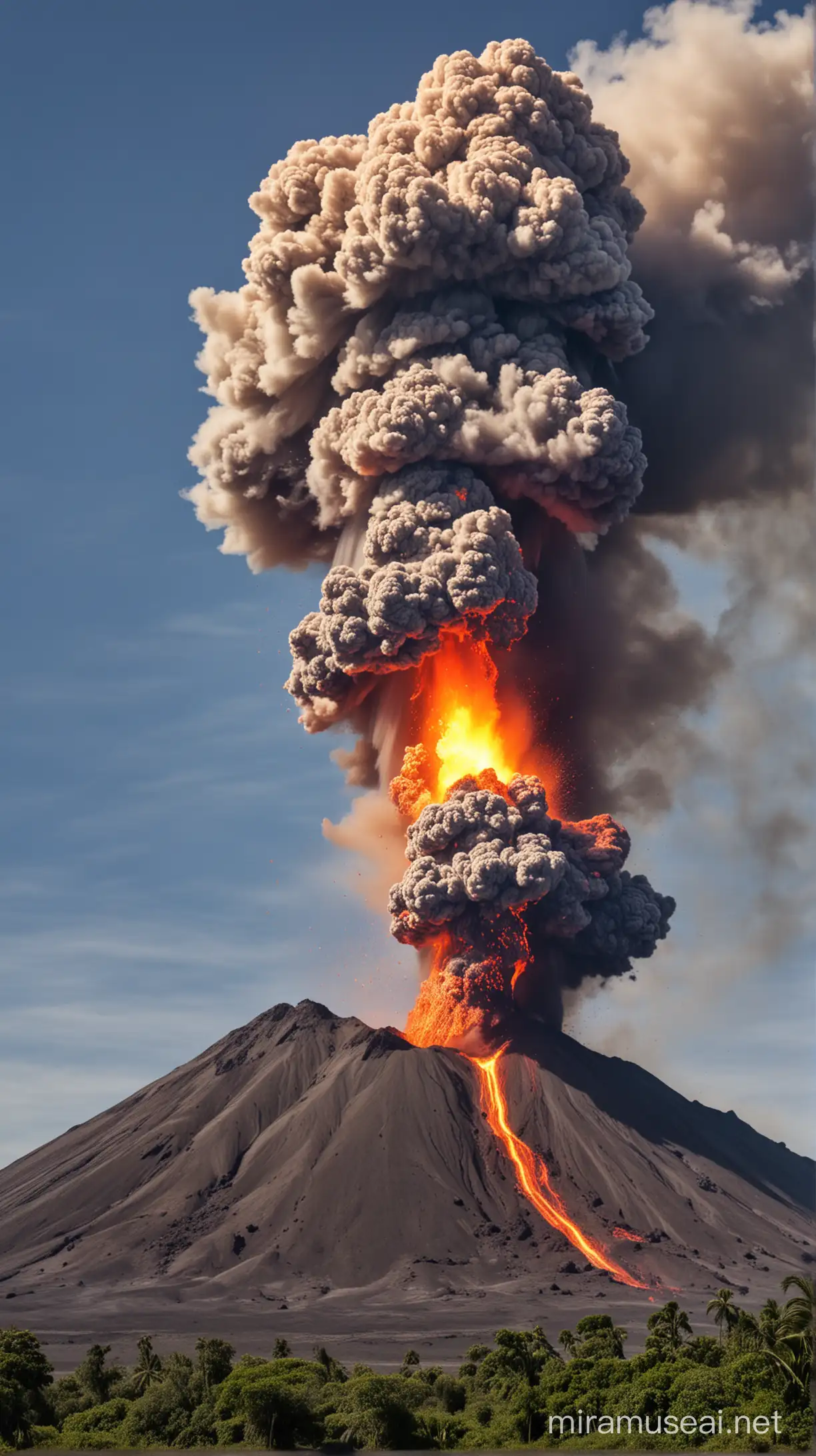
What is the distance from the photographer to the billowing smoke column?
91188mm

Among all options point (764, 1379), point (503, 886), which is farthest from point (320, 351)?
point (764, 1379)

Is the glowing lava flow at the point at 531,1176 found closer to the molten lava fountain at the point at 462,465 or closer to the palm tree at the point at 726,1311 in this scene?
the molten lava fountain at the point at 462,465

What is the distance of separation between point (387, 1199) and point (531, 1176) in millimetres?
7892

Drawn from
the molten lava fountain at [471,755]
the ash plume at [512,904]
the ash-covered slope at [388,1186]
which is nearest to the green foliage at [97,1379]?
the ash-covered slope at [388,1186]

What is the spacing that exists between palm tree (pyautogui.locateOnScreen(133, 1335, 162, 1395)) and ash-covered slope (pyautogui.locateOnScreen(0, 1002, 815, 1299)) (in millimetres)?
25534

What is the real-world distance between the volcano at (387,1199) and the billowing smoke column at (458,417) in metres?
6.80

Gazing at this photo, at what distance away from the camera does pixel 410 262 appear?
304ft

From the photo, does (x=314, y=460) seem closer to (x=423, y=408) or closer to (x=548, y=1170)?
(x=423, y=408)

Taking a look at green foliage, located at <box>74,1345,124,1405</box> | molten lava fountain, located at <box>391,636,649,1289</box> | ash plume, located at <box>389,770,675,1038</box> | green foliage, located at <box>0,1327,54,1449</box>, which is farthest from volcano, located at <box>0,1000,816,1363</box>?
green foliage, located at <box>0,1327,54,1449</box>

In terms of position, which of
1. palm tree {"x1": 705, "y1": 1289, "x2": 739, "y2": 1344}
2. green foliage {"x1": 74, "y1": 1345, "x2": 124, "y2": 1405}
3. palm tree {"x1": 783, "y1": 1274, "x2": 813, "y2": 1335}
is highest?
palm tree {"x1": 705, "y1": 1289, "x2": 739, "y2": 1344}

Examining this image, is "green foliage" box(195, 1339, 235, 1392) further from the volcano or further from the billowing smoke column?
the billowing smoke column

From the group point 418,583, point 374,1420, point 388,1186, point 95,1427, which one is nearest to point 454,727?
point 418,583

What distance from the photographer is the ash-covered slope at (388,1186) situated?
9081 cm

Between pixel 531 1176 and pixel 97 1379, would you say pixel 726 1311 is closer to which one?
pixel 97 1379
